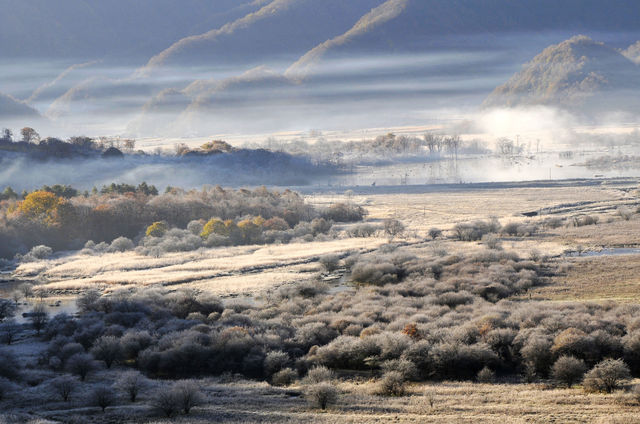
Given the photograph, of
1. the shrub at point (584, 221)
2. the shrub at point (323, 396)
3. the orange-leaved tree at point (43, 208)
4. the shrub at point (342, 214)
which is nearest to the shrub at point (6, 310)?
the shrub at point (323, 396)

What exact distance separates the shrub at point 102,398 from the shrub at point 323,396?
8947 mm

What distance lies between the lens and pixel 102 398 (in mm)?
31812

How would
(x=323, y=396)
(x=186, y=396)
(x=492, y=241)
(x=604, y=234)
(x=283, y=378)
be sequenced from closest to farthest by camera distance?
(x=186, y=396) < (x=323, y=396) < (x=283, y=378) < (x=492, y=241) < (x=604, y=234)

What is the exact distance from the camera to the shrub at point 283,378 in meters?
37.3

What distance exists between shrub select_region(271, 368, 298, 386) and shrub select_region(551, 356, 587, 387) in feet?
43.4

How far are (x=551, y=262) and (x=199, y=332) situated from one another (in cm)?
3686

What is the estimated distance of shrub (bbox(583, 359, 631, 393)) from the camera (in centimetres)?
3269

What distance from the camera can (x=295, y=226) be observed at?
336ft

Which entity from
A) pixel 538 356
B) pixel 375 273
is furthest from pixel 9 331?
pixel 538 356

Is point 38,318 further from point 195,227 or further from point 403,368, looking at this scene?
point 195,227

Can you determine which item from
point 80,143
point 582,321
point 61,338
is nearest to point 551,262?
point 582,321

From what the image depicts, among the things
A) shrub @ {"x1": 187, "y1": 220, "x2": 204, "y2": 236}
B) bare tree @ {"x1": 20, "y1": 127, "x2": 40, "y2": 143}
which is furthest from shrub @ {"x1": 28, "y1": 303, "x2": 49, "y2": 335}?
bare tree @ {"x1": 20, "y1": 127, "x2": 40, "y2": 143}

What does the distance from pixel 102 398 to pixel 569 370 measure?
71.4 feet

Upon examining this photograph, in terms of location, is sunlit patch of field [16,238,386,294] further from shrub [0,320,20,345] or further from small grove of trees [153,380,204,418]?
small grove of trees [153,380,204,418]
